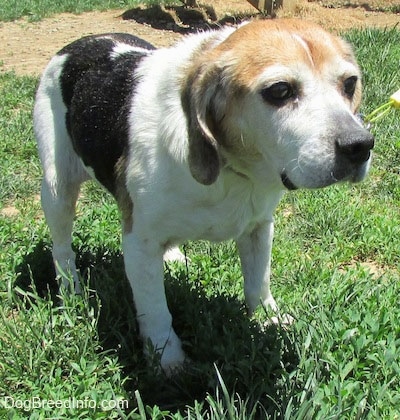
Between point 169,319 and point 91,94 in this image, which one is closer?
point 169,319

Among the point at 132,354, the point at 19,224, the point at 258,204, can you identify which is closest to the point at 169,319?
the point at 132,354

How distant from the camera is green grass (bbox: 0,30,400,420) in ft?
8.76

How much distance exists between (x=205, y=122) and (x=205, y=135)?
70 mm

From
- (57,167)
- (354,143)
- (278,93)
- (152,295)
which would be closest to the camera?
(354,143)

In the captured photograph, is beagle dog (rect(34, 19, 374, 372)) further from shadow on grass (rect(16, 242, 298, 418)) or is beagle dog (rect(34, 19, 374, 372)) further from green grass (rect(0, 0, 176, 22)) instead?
green grass (rect(0, 0, 176, 22))

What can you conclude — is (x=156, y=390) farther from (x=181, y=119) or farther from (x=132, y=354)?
(x=181, y=119)

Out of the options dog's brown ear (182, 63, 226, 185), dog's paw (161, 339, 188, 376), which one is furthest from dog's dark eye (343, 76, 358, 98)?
dog's paw (161, 339, 188, 376)

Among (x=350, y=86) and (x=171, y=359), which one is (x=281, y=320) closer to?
(x=171, y=359)

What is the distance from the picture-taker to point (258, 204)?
2.90 m

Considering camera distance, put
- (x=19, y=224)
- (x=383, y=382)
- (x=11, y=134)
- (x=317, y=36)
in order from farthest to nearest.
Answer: (x=11, y=134) < (x=19, y=224) < (x=383, y=382) < (x=317, y=36)

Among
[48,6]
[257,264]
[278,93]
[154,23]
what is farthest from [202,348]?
[48,6]

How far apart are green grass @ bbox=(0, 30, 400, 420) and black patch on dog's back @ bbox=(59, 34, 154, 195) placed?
677 mm

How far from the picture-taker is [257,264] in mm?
3402

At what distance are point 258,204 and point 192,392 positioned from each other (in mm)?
943
